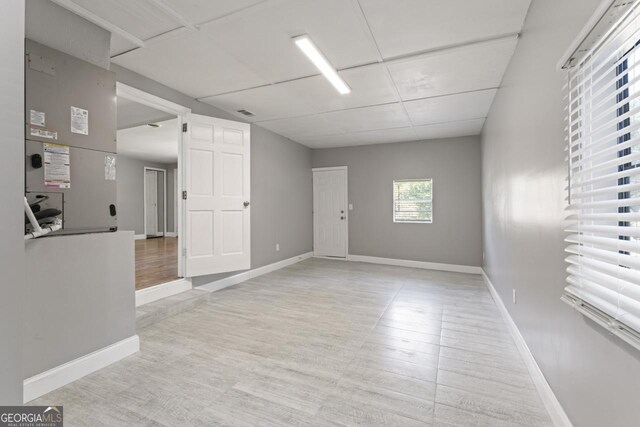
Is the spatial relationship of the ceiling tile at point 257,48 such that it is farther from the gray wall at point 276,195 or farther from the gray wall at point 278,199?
the gray wall at point 278,199

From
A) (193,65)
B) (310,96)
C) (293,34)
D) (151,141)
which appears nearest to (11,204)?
(293,34)

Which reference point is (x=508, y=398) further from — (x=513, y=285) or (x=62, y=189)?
(x=62, y=189)

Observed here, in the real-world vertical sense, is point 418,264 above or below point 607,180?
below

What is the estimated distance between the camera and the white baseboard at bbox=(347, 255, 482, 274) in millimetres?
5195

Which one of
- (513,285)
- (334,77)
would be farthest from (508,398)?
(334,77)

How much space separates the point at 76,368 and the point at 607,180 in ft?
10.1

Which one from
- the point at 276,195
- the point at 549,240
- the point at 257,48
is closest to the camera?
the point at 549,240

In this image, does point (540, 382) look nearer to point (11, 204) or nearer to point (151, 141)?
point (11, 204)

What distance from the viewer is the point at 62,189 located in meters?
1.95

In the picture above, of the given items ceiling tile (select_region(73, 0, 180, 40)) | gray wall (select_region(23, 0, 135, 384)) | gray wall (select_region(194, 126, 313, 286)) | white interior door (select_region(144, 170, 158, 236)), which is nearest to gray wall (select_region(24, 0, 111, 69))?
gray wall (select_region(23, 0, 135, 384))

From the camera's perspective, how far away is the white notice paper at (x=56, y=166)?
6.15 feet

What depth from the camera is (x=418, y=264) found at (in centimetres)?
561

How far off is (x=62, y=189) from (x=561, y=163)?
3.07 m

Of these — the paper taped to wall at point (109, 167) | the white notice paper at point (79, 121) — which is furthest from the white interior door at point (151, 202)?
the white notice paper at point (79, 121)
